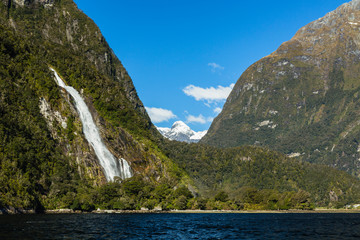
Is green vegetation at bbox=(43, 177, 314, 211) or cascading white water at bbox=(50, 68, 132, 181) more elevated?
cascading white water at bbox=(50, 68, 132, 181)

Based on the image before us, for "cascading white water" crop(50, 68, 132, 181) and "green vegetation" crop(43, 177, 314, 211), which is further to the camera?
"cascading white water" crop(50, 68, 132, 181)

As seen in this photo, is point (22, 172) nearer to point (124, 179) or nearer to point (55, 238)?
point (124, 179)

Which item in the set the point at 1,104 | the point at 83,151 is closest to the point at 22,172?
the point at 1,104

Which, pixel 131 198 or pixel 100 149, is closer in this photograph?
pixel 131 198

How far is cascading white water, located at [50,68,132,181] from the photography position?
6624 inches

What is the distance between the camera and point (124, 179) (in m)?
171

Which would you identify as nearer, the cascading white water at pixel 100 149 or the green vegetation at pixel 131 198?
the green vegetation at pixel 131 198

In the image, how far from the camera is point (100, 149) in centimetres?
17238

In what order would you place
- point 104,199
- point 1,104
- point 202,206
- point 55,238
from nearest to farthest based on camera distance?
1. point 55,238
2. point 1,104
3. point 104,199
4. point 202,206

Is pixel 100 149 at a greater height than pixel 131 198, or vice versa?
pixel 100 149

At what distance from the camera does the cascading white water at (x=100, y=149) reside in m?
168

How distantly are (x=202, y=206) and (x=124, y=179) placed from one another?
4358cm

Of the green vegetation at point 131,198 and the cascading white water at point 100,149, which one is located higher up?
the cascading white water at point 100,149

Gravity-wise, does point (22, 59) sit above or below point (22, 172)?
above
